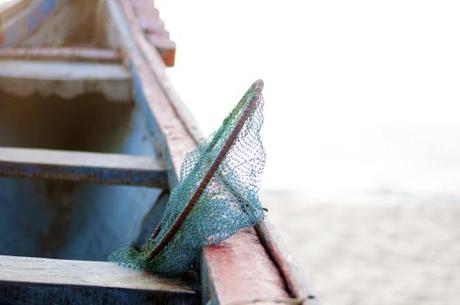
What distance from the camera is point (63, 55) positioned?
435cm

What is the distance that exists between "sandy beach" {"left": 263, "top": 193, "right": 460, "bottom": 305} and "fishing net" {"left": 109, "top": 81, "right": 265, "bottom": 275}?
5.48 metres

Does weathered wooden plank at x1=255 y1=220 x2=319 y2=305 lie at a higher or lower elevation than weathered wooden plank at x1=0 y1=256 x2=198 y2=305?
higher

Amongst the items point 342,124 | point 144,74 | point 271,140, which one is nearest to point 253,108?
point 144,74

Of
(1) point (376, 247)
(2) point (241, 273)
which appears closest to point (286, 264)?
(2) point (241, 273)

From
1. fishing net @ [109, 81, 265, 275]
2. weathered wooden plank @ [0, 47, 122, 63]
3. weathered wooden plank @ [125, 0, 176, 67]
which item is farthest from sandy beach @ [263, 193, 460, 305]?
fishing net @ [109, 81, 265, 275]

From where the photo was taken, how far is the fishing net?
1.45 meters

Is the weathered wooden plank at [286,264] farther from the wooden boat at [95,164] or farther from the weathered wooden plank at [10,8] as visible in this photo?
the weathered wooden plank at [10,8]

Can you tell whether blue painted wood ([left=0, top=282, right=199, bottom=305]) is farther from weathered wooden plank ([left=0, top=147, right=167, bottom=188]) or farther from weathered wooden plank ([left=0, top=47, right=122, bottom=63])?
weathered wooden plank ([left=0, top=47, right=122, bottom=63])

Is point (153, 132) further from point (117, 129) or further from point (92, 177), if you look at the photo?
point (117, 129)

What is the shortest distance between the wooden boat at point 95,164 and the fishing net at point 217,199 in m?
0.04

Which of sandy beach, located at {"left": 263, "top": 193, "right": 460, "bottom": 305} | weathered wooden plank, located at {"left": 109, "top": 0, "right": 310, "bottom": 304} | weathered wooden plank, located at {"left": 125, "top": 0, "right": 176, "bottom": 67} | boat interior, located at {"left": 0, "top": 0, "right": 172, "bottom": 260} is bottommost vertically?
sandy beach, located at {"left": 263, "top": 193, "right": 460, "bottom": 305}

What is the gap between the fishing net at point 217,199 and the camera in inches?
57.1

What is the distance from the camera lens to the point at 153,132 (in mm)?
2934

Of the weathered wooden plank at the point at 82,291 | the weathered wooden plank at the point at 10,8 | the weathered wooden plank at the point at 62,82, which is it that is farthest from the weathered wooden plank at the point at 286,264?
the weathered wooden plank at the point at 10,8
